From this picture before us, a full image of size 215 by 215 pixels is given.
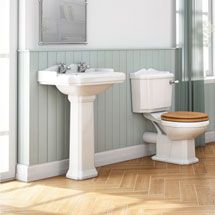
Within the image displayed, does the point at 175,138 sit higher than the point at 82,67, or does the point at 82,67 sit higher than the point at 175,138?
the point at 82,67

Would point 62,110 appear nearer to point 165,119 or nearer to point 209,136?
point 165,119

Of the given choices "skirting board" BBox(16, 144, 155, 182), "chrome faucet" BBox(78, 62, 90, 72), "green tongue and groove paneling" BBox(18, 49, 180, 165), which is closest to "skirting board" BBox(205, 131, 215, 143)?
"skirting board" BBox(16, 144, 155, 182)

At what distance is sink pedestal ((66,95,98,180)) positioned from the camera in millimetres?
4320

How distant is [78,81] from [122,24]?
1.25m

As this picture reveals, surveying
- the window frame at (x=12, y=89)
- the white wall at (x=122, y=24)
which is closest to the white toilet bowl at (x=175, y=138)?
the white wall at (x=122, y=24)

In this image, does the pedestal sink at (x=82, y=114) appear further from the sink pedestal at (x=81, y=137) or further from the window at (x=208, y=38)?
the window at (x=208, y=38)

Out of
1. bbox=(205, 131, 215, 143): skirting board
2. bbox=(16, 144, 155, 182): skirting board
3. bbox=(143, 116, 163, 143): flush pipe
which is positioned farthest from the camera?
bbox=(205, 131, 215, 143): skirting board

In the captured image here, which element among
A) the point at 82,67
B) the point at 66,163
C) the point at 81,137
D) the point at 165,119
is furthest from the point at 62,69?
the point at 165,119

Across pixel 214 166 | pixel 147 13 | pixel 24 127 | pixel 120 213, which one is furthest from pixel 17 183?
pixel 147 13

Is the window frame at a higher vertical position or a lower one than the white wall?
lower

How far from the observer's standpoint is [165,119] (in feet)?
16.2

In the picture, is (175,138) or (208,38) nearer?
(175,138)

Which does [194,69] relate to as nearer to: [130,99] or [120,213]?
[130,99]

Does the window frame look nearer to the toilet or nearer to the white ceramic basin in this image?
the white ceramic basin
